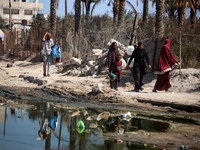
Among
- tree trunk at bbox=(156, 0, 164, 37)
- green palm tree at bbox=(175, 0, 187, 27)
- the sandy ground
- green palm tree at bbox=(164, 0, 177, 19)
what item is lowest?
the sandy ground

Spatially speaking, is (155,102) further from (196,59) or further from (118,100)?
(196,59)

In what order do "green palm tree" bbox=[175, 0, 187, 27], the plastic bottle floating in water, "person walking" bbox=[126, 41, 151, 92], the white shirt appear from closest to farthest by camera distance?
the plastic bottle floating in water, "person walking" bbox=[126, 41, 151, 92], the white shirt, "green palm tree" bbox=[175, 0, 187, 27]

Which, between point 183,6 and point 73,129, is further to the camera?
point 183,6

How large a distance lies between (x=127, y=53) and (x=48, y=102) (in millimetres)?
6357

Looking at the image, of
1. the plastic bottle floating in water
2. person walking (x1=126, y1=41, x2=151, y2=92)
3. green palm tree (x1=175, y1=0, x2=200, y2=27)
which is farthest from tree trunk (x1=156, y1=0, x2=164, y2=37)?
the plastic bottle floating in water

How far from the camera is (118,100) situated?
346 inches

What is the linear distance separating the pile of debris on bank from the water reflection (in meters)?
6.37

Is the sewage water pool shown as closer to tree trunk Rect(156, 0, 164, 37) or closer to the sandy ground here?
the sandy ground

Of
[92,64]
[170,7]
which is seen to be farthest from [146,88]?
[170,7]

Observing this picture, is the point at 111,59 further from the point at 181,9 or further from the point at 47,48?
the point at 181,9

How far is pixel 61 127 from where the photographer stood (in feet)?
17.8

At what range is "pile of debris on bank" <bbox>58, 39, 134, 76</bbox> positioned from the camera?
14.0m

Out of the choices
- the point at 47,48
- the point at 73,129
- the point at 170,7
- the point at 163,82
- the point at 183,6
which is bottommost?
the point at 73,129

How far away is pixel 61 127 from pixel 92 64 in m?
9.22
